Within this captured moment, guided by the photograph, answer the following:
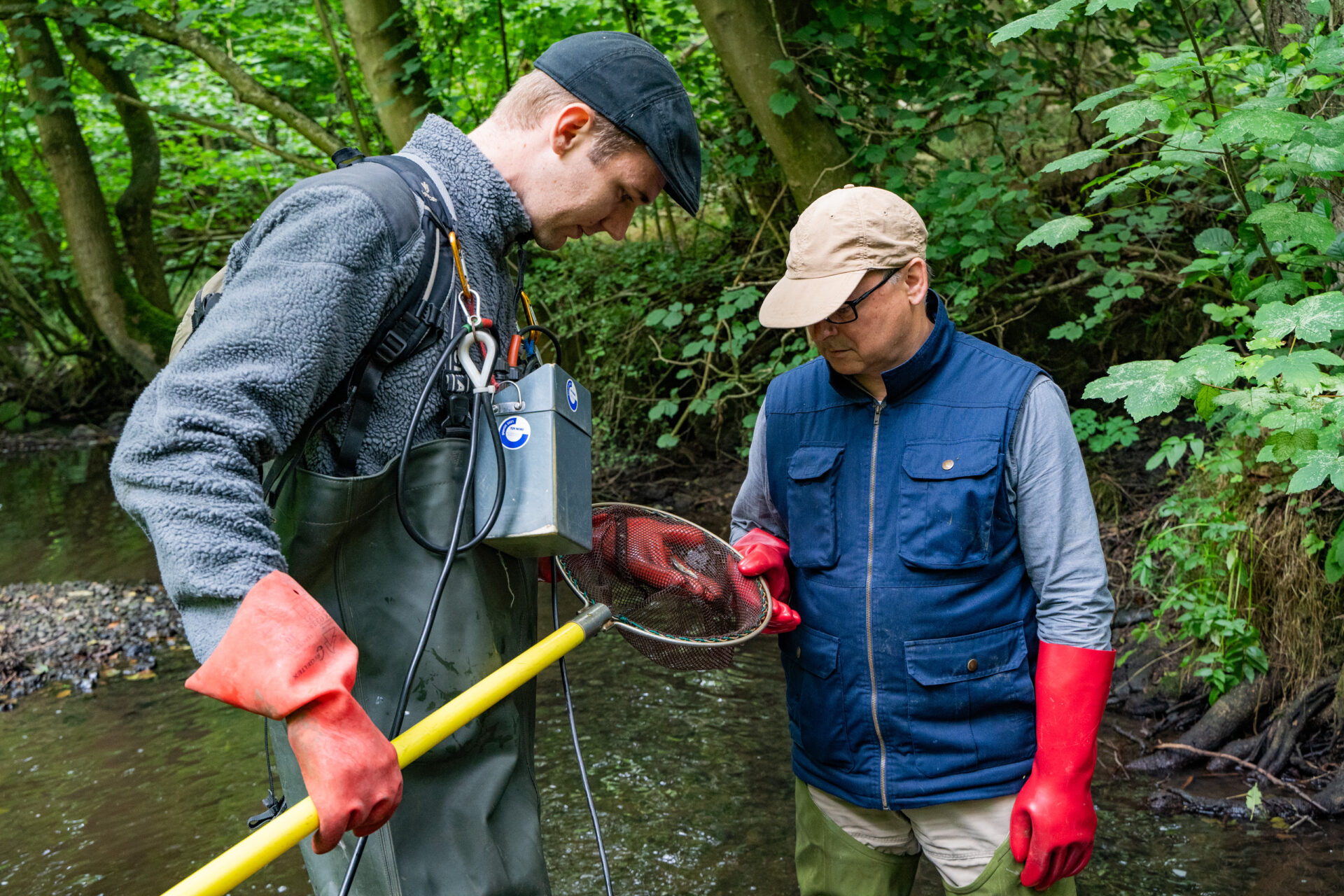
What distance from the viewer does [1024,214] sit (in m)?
4.86

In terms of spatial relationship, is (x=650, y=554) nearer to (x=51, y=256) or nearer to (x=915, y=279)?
(x=915, y=279)

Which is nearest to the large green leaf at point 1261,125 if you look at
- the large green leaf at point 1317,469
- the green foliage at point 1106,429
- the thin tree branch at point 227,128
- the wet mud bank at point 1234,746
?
the large green leaf at point 1317,469

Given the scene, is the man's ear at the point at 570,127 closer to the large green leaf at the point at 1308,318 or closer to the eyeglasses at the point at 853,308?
the eyeglasses at the point at 853,308

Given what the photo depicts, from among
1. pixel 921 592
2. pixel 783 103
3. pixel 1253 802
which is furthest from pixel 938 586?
pixel 783 103

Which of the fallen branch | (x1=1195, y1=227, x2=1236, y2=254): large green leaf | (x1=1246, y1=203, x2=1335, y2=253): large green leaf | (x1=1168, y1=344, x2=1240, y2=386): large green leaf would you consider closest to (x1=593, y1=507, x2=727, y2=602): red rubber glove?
(x1=1168, y1=344, x2=1240, y2=386): large green leaf

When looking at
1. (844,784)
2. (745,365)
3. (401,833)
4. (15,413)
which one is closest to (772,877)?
(844,784)

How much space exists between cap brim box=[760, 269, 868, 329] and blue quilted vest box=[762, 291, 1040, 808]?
0.20 metres

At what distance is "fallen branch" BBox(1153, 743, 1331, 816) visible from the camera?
3219 millimetres

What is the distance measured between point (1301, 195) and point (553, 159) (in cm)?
207

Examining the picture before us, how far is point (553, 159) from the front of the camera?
161 centimetres

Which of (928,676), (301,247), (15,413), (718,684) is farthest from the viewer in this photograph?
(15,413)

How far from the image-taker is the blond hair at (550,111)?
5.21ft

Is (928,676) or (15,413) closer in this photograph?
(928,676)

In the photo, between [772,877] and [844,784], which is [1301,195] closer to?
[844,784]
